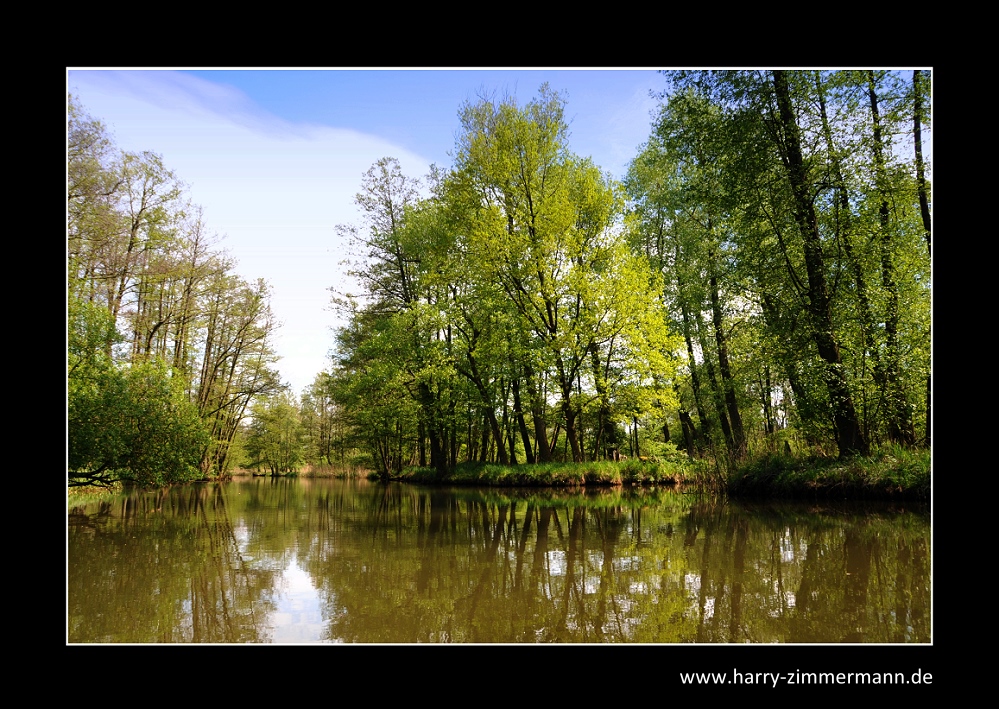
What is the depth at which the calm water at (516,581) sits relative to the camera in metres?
3.24

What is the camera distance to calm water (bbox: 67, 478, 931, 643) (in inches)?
128

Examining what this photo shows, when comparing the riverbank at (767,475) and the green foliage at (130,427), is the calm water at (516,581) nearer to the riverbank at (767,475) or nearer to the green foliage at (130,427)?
the riverbank at (767,475)

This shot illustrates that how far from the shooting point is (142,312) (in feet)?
48.5

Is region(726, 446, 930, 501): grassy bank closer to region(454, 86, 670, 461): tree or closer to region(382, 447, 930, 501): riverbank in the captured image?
region(382, 447, 930, 501): riverbank

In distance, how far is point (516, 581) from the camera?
438 centimetres

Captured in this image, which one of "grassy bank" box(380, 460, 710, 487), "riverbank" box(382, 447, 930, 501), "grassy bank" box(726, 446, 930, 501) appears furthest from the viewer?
"grassy bank" box(380, 460, 710, 487)

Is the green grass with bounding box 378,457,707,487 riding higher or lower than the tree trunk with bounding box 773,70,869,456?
lower

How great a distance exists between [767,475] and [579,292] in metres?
7.15

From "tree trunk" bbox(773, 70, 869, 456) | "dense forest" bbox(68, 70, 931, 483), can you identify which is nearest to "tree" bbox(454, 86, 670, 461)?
"dense forest" bbox(68, 70, 931, 483)

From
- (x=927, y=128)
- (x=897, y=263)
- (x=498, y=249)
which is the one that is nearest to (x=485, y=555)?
(x=897, y=263)

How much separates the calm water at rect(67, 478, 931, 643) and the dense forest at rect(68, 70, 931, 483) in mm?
3318
